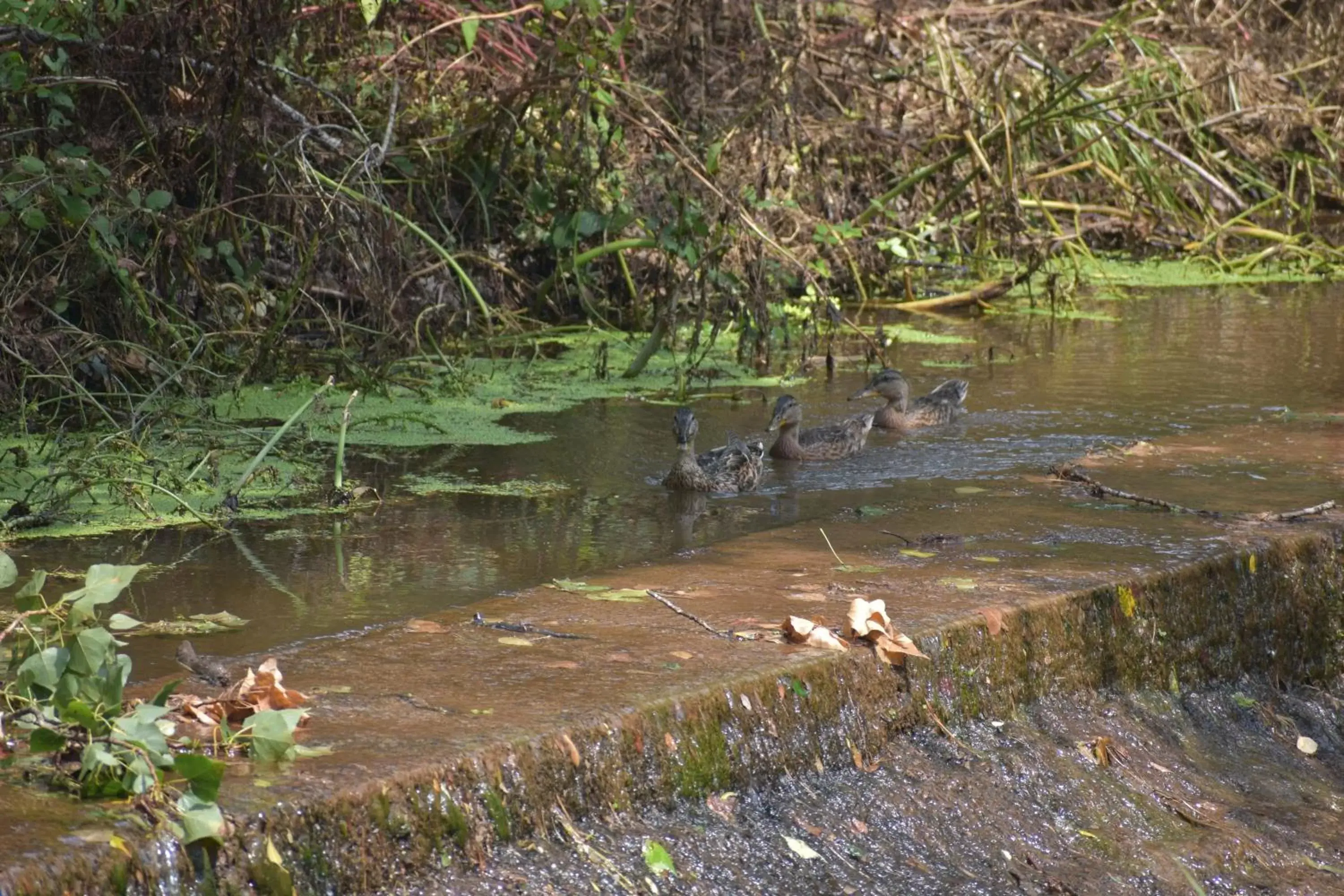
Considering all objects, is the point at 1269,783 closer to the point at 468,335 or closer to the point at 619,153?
the point at 468,335

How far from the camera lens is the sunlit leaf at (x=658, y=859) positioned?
3510 mm

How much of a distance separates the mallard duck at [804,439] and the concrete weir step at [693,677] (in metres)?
2.40

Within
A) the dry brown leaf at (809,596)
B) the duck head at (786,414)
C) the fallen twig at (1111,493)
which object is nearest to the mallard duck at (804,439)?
the duck head at (786,414)

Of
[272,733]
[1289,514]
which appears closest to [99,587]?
[272,733]

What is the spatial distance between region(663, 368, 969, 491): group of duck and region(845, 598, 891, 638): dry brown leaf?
304cm

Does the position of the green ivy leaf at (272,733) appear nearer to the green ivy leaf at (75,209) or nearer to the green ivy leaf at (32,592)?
the green ivy leaf at (32,592)

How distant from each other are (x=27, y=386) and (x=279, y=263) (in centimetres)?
227

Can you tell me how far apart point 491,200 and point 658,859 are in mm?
→ 7888

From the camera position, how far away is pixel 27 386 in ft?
25.0

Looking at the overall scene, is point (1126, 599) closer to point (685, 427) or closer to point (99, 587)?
point (99, 587)

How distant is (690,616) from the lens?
14.1 ft

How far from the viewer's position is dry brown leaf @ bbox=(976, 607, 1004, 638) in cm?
437

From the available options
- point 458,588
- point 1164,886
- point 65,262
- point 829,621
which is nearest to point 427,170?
point 65,262

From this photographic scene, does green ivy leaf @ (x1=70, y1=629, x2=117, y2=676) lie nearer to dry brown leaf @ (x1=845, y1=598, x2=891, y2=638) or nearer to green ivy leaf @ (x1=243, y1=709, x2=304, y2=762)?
green ivy leaf @ (x1=243, y1=709, x2=304, y2=762)
